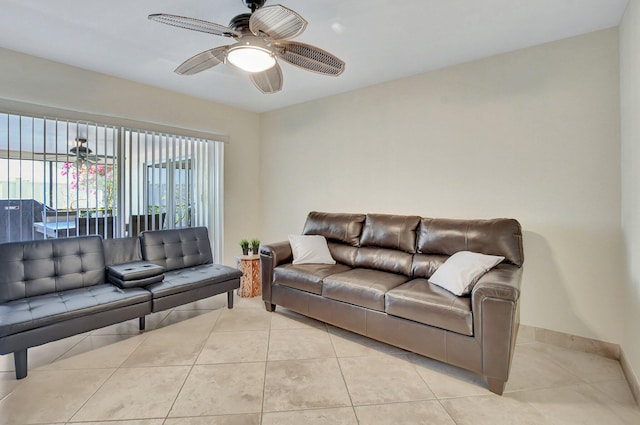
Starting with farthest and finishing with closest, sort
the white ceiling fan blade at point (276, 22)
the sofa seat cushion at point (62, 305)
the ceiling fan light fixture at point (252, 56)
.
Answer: the sofa seat cushion at point (62, 305) → the ceiling fan light fixture at point (252, 56) → the white ceiling fan blade at point (276, 22)

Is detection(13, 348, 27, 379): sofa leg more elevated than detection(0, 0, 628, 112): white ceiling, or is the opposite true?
detection(0, 0, 628, 112): white ceiling

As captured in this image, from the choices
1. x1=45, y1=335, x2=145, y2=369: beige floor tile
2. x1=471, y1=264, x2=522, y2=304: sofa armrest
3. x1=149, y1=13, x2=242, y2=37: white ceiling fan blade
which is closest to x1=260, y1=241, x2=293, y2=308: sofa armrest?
x1=45, y1=335, x2=145, y2=369: beige floor tile

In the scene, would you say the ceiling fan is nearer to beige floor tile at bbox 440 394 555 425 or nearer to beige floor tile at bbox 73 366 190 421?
beige floor tile at bbox 73 366 190 421

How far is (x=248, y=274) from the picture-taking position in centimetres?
395

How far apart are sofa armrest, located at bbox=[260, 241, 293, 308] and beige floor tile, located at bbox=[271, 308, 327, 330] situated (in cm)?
21

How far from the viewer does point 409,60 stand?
3014 millimetres

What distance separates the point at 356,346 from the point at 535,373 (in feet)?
4.32

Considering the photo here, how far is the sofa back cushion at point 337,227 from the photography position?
3.53 meters

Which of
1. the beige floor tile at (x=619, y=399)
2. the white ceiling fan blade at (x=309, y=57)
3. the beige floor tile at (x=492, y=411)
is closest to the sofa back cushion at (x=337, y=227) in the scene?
the white ceiling fan blade at (x=309, y=57)

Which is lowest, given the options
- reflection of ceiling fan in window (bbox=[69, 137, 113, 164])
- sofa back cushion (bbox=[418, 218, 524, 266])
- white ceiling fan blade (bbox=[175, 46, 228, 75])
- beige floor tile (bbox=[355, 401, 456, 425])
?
beige floor tile (bbox=[355, 401, 456, 425])

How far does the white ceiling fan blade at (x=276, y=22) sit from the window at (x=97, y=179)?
2.57 m

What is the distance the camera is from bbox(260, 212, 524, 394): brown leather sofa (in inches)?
78.9

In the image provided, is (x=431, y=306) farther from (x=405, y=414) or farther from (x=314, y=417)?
(x=314, y=417)

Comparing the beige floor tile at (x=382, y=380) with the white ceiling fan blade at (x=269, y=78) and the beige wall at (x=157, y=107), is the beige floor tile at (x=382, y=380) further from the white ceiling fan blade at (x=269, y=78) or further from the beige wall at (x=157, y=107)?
the beige wall at (x=157, y=107)
